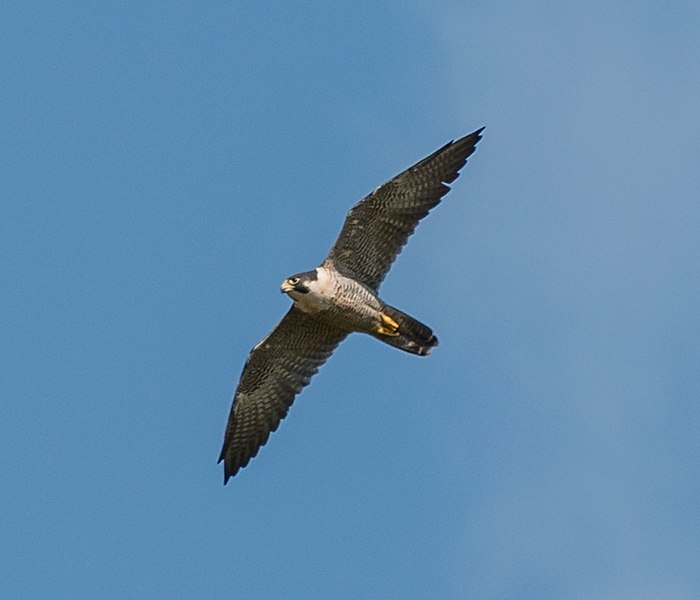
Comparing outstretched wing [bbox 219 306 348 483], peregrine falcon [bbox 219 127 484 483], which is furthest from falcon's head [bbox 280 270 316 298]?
outstretched wing [bbox 219 306 348 483]

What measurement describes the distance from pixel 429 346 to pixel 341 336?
135 centimetres

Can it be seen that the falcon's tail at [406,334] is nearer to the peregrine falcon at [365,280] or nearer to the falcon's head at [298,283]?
the peregrine falcon at [365,280]

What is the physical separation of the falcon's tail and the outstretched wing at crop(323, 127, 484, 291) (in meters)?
0.50

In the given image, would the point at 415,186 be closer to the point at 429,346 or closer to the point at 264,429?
the point at 429,346

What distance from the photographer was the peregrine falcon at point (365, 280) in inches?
818

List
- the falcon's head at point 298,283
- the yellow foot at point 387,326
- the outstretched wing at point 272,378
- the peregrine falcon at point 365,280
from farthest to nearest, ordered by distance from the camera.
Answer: the outstretched wing at point 272,378, the yellow foot at point 387,326, the peregrine falcon at point 365,280, the falcon's head at point 298,283

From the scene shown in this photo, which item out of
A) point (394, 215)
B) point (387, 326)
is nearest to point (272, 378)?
point (387, 326)

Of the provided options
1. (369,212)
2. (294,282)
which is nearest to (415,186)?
(369,212)

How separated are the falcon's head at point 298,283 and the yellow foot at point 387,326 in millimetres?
1060

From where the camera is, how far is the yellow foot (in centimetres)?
2097

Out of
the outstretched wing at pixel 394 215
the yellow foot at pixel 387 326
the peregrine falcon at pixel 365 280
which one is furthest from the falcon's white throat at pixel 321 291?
the yellow foot at pixel 387 326

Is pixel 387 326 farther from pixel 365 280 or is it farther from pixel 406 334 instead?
pixel 365 280

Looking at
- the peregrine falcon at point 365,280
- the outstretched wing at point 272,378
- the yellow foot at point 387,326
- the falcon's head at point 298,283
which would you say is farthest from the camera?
the outstretched wing at point 272,378

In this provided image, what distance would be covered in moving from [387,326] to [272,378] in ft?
6.49
